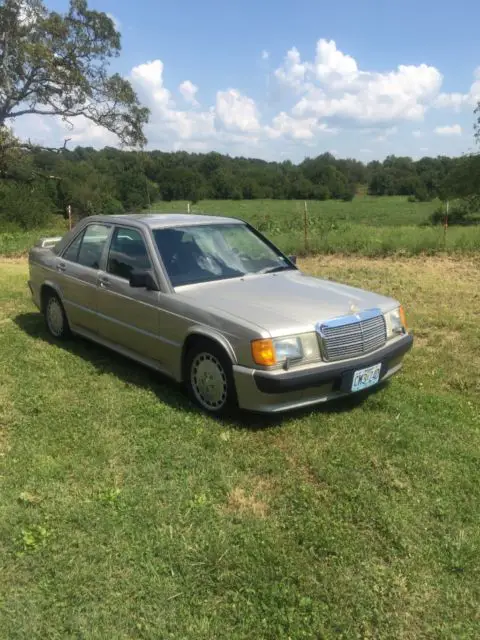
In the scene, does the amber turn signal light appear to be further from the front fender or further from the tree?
the tree

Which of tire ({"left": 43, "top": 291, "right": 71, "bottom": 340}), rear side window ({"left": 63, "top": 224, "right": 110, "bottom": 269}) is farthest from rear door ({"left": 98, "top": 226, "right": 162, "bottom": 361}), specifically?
tire ({"left": 43, "top": 291, "right": 71, "bottom": 340})

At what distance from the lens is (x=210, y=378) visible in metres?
4.23

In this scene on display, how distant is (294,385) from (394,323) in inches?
50.5

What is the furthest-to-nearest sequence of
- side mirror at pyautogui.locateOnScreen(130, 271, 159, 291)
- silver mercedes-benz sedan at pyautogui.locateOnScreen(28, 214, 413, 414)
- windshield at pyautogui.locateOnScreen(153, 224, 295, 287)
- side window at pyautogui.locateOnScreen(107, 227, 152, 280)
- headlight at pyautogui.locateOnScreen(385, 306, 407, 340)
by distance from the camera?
side window at pyautogui.locateOnScreen(107, 227, 152, 280)
windshield at pyautogui.locateOnScreen(153, 224, 295, 287)
side mirror at pyautogui.locateOnScreen(130, 271, 159, 291)
headlight at pyautogui.locateOnScreen(385, 306, 407, 340)
silver mercedes-benz sedan at pyautogui.locateOnScreen(28, 214, 413, 414)

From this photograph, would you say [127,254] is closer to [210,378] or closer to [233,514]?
[210,378]

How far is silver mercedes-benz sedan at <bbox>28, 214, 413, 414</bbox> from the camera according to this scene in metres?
3.92

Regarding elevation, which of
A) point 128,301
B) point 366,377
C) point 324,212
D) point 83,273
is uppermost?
point 324,212

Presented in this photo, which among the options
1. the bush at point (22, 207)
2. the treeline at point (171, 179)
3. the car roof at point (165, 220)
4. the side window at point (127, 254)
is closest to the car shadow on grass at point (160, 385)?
the side window at point (127, 254)

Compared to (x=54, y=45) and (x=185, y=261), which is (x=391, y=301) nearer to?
(x=185, y=261)

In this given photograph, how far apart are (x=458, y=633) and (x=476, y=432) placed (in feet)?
6.61

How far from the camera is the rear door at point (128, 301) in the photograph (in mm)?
4770

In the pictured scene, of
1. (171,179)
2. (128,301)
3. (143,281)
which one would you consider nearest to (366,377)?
(143,281)

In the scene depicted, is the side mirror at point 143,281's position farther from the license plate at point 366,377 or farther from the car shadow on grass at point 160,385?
the license plate at point 366,377

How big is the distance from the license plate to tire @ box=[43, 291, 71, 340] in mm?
3394
